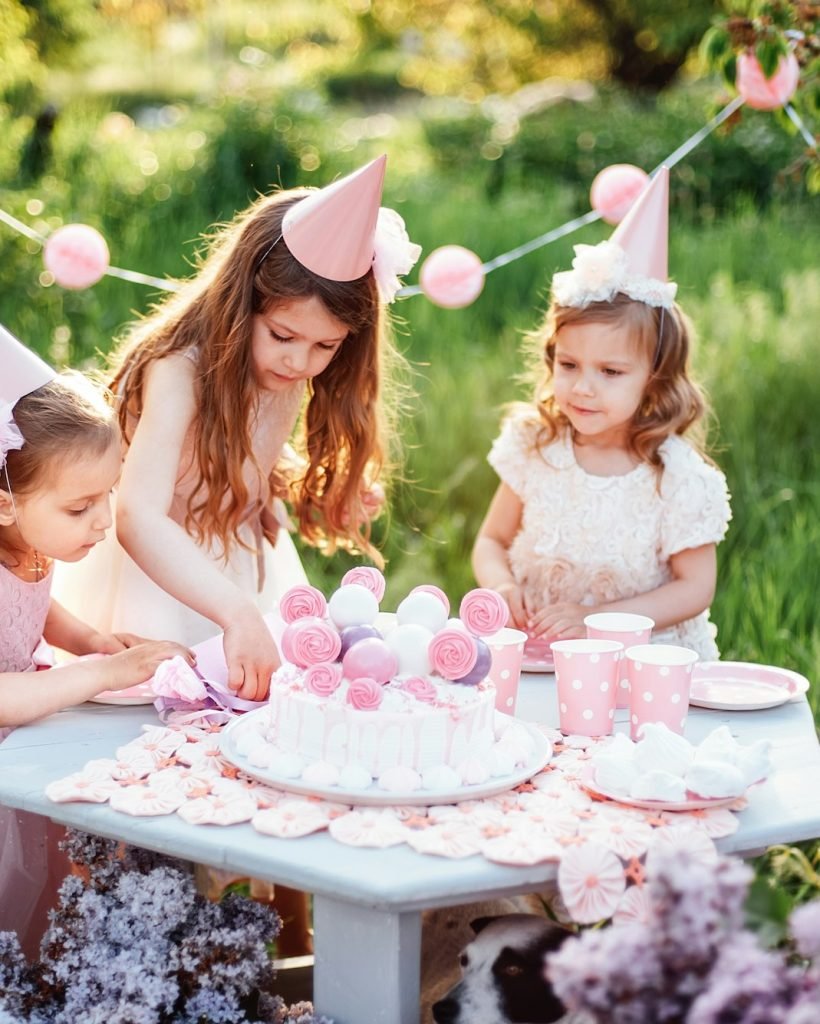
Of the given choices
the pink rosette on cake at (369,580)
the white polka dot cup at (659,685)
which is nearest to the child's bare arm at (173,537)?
the pink rosette on cake at (369,580)

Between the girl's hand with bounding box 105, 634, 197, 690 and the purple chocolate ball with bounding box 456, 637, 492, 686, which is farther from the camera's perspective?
the girl's hand with bounding box 105, 634, 197, 690

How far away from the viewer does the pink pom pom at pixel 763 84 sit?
3154 mm

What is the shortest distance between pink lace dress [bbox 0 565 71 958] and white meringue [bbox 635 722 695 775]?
41.7 inches

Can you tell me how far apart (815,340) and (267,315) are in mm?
3371

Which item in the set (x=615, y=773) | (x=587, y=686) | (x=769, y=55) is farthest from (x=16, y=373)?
(x=769, y=55)

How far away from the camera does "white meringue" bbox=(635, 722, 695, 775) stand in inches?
66.3

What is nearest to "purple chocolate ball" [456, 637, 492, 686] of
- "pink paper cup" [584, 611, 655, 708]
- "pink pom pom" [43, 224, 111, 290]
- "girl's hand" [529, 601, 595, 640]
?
"pink paper cup" [584, 611, 655, 708]

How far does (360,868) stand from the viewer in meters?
1.50

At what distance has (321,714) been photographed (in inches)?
67.1

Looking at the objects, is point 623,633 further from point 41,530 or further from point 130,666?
point 41,530

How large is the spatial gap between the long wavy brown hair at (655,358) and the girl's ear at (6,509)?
1.23m

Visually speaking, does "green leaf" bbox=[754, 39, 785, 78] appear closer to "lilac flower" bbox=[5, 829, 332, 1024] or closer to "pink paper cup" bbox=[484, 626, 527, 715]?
"pink paper cup" bbox=[484, 626, 527, 715]

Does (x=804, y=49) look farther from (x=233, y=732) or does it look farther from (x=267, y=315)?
(x=233, y=732)

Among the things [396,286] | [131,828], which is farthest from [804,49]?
[131,828]
